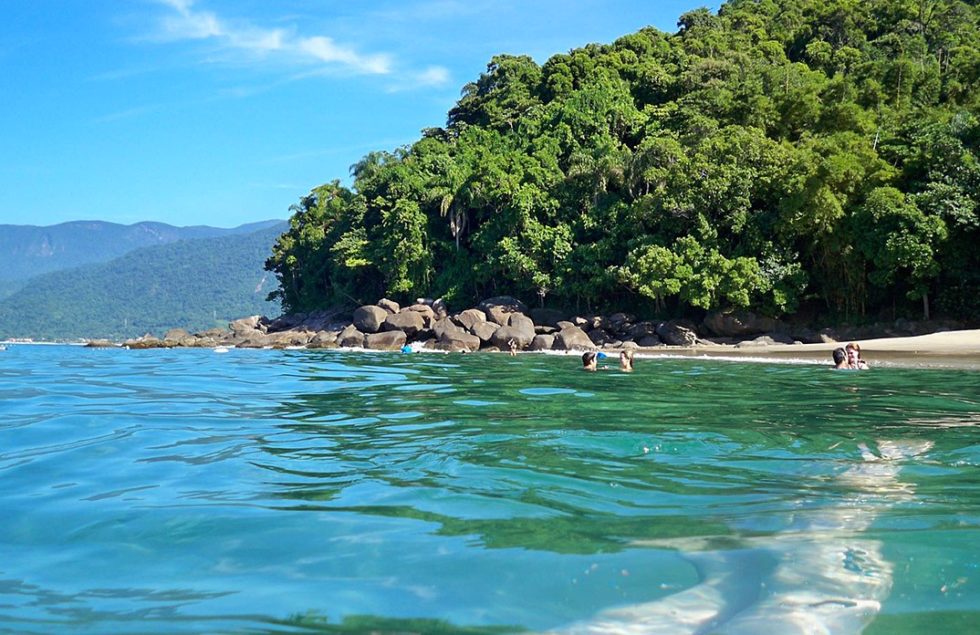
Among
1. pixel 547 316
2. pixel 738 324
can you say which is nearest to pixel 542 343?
pixel 547 316

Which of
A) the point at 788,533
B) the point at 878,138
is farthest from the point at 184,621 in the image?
the point at 878,138

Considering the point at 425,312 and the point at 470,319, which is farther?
the point at 425,312

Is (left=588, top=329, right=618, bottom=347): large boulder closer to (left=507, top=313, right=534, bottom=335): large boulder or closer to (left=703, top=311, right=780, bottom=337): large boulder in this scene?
(left=507, top=313, right=534, bottom=335): large boulder

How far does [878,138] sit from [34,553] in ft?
118

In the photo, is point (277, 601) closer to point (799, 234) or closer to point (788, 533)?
point (788, 533)

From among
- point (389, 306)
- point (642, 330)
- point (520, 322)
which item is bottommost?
point (642, 330)

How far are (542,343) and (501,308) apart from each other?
18.2 ft

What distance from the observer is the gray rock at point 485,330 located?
116 feet

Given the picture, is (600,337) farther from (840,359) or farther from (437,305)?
(840,359)

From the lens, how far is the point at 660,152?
126 feet

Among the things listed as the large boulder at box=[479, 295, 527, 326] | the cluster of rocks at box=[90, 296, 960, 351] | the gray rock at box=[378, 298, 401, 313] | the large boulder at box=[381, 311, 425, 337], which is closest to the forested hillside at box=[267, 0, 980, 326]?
the cluster of rocks at box=[90, 296, 960, 351]

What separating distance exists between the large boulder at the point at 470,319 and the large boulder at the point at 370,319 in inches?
205

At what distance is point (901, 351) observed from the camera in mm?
22812

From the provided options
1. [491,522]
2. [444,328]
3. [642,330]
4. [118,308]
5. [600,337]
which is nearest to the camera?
[491,522]
